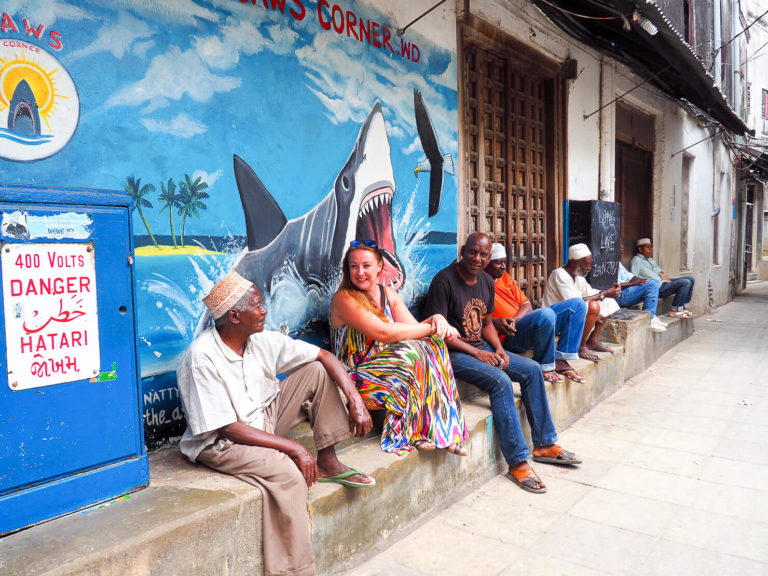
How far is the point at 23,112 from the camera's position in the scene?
2.25 metres

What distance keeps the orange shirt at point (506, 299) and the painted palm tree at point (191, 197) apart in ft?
8.58

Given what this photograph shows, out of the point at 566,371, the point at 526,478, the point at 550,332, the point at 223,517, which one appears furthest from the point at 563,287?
the point at 223,517

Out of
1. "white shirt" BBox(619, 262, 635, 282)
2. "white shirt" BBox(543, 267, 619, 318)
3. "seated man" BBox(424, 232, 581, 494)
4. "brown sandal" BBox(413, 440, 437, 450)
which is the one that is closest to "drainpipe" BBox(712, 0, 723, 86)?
"white shirt" BBox(619, 262, 635, 282)

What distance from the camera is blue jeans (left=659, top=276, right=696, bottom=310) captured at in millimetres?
8195

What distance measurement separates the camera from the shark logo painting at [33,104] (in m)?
2.21

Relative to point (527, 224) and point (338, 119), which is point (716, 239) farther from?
point (338, 119)

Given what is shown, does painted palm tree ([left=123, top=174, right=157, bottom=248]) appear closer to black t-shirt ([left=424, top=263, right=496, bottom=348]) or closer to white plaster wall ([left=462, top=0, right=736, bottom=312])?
black t-shirt ([left=424, top=263, right=496, bottom=348])

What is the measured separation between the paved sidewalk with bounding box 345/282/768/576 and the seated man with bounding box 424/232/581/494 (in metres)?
0.14

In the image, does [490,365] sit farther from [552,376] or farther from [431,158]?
[431,158]

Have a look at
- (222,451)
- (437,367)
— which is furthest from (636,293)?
(222,451)

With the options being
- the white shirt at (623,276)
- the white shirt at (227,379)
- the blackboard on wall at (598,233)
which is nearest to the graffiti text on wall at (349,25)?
the white shirt at (227,379)

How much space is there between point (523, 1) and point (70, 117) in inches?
180

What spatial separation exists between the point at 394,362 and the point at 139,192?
1.48 m

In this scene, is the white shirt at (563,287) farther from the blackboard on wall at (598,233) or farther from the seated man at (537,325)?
the blackboard on wall at (598,233)
